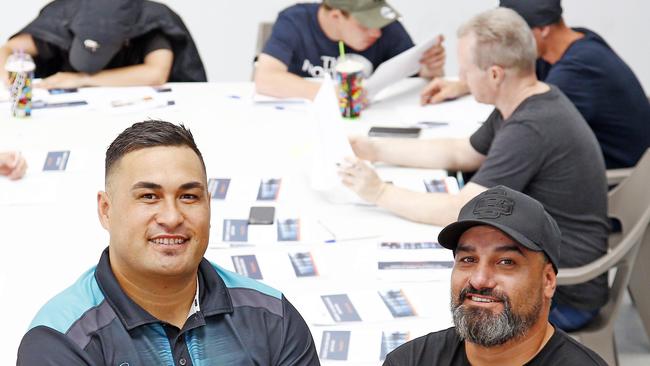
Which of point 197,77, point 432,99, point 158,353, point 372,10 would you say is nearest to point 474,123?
point 432,99

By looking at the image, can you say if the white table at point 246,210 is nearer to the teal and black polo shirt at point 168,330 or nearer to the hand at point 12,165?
the hand at point 12,165

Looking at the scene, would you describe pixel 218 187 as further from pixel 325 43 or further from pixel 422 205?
pixel 325 43

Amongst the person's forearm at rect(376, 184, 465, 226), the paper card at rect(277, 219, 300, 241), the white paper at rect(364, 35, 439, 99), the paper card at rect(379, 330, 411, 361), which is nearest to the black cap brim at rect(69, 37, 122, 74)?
the white paper at rect(364, 35, 439, 99)

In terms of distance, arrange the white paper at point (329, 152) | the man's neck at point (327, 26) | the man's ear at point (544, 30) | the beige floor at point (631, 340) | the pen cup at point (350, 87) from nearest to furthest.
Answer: the white paper at point (329, 152) → the beige floor at point (631, 340) → the pen cup at point (350, 87) → the man's ear at point (544, 30) → the man's neck at point (327, 26)

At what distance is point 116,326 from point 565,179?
1.81 metres

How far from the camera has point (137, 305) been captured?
6.90ft

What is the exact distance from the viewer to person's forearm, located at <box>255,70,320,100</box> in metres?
4.50

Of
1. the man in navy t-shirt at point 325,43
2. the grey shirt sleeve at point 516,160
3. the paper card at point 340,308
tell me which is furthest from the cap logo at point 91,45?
the paper card at point 340,308

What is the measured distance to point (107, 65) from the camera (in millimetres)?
4801

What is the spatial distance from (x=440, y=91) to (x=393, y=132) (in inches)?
18.1

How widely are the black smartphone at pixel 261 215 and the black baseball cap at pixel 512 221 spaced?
119 cm

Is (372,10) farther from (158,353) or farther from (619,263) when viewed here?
(158,353)

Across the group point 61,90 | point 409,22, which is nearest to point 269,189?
point 61,90

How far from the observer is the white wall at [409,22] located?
21.1 ft
